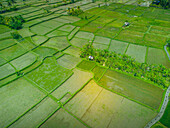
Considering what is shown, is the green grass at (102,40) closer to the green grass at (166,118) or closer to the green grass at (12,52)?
the green grass at (12,52)

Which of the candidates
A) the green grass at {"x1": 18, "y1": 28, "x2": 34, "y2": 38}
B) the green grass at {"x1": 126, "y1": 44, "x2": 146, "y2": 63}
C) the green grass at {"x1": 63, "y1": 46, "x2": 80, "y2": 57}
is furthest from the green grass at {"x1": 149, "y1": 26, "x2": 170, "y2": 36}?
the green grass at {"x1": 18, "y1": 28, "x2": 34, "y2": 38}

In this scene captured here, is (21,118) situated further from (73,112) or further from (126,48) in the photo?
(126,48)

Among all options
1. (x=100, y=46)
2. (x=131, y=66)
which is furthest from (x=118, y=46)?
(x=131, y=66)

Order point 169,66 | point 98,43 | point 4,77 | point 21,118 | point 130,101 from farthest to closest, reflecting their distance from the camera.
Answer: point 98,43
point 169,66
point 4,77
point 130,101
point 21,118

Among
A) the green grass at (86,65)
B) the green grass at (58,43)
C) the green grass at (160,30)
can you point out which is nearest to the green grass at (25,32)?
the green grass at (58,43)

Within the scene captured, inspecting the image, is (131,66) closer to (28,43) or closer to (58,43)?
(58,43)

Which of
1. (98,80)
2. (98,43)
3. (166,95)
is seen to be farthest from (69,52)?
(166,95)
